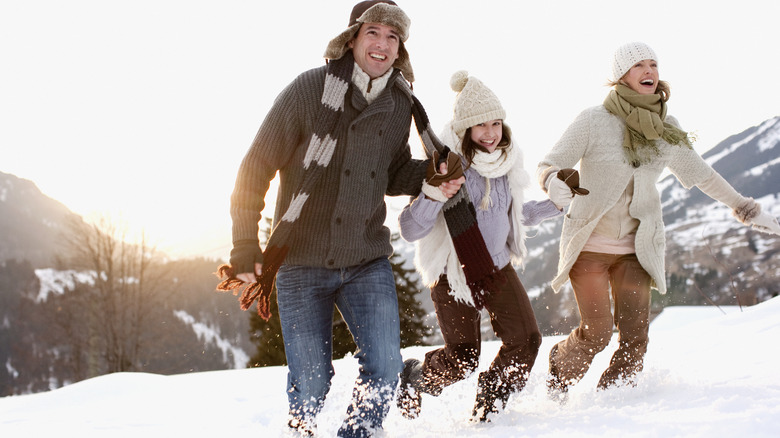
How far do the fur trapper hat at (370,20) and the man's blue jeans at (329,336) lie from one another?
1.07 meters

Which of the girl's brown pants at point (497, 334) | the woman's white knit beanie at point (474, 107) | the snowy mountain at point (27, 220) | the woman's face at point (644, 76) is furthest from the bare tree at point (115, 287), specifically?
the snowy mountain at point (27, 220)

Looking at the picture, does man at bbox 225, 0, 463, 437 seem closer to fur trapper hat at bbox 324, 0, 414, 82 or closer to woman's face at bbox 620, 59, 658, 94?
fur trapper hat at bbox 324, 0, 414, 82

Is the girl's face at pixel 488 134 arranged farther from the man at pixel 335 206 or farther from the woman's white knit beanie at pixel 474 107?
the man at pixel 335 206

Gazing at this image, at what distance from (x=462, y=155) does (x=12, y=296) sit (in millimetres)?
87722

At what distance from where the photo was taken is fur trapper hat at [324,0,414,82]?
2.66m

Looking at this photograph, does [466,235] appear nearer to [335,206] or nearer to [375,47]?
[335,206]

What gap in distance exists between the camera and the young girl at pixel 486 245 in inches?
120

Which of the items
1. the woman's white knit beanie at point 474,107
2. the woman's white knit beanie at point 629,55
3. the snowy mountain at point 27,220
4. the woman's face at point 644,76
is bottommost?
the woman's white knit beanie at point 474,107

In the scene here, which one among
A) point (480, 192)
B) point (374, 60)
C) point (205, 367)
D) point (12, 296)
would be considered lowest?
point (205, 367)

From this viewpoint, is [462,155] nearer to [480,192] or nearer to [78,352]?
[480,192]

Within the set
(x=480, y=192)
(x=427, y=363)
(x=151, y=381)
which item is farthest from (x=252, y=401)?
(x=480, y=192)

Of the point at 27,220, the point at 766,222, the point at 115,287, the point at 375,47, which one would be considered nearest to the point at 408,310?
the point at 766,222

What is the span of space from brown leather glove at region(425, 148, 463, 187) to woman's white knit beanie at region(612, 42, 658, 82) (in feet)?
4.80

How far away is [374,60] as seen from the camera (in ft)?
8.88
